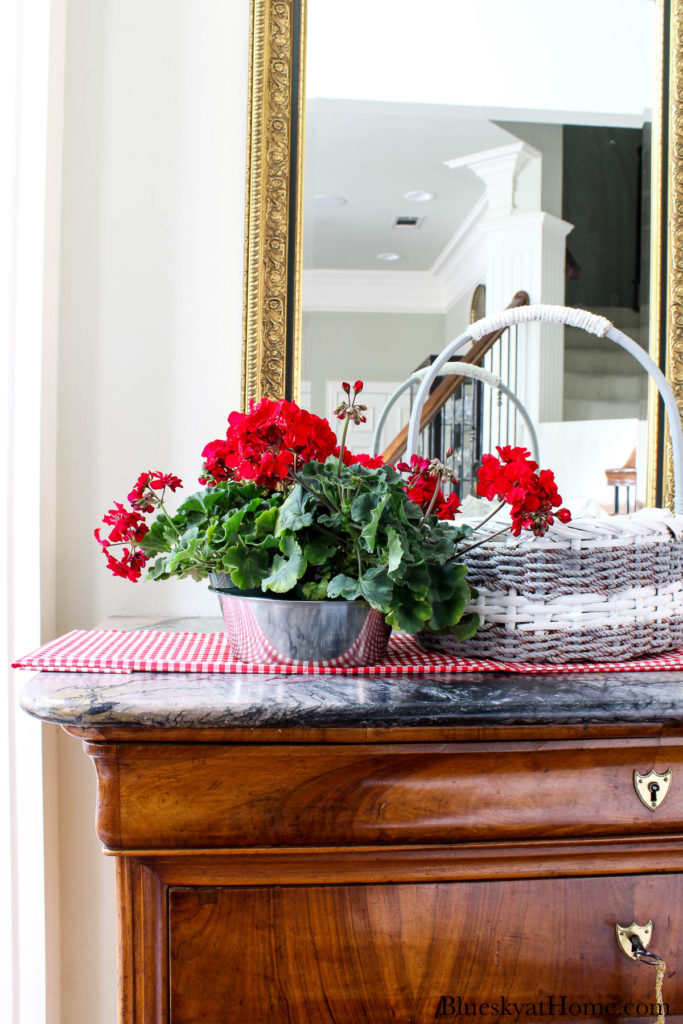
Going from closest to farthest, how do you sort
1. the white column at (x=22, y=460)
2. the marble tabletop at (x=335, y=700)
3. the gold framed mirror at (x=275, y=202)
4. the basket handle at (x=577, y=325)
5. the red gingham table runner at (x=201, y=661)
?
the marble tabletop at (x=335, y=700)
the red gingham table runner at (x=201, y=661)
the basket handle at (x=577, y=325)
the white column at (x=22, y=460)
the gold framed mirror at (x=275, y=202)

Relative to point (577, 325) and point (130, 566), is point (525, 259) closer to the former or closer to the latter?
point (577, 325)

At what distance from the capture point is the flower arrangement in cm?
73

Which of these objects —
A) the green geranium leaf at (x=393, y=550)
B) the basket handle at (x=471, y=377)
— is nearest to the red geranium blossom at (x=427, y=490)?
the green geranium leaf at (x=393, y=550)

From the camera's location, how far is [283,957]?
0.72 metres

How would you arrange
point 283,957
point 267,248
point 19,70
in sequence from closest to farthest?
point 283,957 < point 19,70 < point 267,248

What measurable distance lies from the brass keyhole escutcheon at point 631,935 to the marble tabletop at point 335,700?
212mm

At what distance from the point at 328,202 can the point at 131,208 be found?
0.32 metres

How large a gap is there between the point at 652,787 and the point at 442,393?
2.30ft

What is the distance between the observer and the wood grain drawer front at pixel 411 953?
722mm

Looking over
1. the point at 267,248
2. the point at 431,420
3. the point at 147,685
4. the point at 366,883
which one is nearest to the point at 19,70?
the point at 267,248

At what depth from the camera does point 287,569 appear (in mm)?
727

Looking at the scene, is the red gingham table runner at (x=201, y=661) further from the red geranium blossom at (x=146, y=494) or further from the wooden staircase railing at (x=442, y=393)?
the wooden staircase railing at (x=442, y=393)

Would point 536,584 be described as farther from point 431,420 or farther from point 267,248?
point 267,248

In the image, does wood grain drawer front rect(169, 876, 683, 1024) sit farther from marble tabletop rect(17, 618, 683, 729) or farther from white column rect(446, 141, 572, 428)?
white column rect(446, 141, 572, 428)
